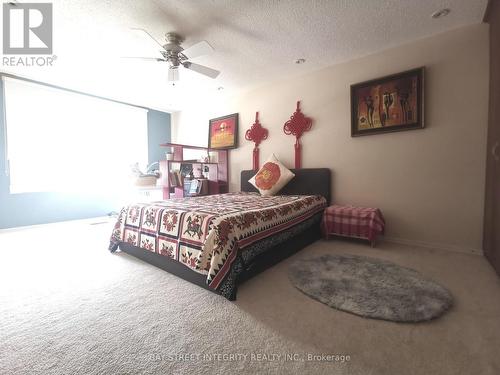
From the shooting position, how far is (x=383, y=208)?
2.88 metres

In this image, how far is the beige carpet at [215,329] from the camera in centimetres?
104

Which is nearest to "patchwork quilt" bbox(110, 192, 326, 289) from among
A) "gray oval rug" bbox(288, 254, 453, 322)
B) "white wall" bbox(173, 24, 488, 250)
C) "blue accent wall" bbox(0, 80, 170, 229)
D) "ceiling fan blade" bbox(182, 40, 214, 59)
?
"gray oval rug" bbox(288, 254, 453, 322)

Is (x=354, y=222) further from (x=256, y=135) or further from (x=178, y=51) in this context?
(x=178, y=51)

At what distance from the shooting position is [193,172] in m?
4.46

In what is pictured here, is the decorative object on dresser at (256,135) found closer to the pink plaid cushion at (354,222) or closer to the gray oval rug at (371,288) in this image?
the pink plaid cushion at (354,222)

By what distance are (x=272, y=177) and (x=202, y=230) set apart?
6.51ft

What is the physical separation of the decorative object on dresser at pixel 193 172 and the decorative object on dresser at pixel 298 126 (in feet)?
4.76

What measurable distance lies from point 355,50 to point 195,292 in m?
3.33

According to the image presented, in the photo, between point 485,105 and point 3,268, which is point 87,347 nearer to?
point 3,268

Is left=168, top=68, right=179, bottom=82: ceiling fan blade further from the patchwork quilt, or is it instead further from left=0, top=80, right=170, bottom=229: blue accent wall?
left=0, top=80, right=170, bottom=229: blue accent wall

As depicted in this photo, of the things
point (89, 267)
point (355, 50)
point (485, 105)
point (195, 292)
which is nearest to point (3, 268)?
point (89, 267)

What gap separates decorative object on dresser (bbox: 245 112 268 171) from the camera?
3.96 metres

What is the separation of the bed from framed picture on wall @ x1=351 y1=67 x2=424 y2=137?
137cm
